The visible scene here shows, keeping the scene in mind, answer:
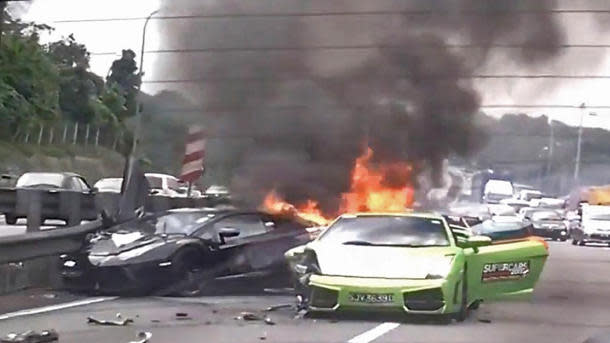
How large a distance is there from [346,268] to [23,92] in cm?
1055

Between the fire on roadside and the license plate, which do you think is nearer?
the license plate

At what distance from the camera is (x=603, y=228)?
32.0 m

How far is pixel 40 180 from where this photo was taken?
1895 centimetres

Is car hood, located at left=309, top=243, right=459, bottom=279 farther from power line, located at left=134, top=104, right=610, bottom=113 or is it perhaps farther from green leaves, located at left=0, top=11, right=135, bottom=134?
green leaves, located at left=0, top=11, right=135, bottom=134

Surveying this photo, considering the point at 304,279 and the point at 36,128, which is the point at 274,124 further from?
the point at 304,279

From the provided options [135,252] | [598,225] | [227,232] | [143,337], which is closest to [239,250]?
[227,232]

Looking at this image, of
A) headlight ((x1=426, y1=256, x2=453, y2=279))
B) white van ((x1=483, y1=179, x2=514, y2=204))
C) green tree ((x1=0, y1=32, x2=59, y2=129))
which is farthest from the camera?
green tree ((x1=0, y1=32, x2=59, y2=129))

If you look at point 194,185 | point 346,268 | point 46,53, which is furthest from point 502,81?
point 46,53

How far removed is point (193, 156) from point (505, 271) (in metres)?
6.41

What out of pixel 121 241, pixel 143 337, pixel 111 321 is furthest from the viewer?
pixel 121 241

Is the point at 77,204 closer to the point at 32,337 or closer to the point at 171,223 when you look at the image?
the point at 171,223

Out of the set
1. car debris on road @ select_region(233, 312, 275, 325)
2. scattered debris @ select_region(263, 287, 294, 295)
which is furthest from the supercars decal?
scattered debris @ select_region(263, 287, 294, 295)

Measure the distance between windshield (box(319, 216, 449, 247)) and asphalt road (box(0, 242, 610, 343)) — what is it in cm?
92

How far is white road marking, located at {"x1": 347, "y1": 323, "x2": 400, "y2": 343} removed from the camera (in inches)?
393
